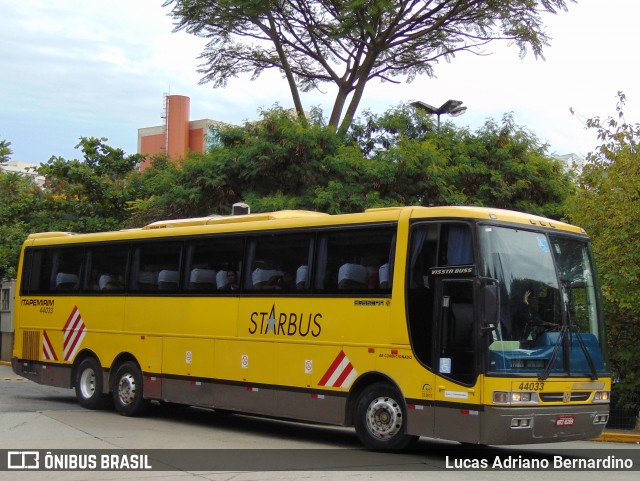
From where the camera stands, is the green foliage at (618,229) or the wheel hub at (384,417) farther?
the green foliage at (618,229)

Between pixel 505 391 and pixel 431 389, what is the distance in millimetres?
1031

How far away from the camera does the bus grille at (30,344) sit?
19141 mm

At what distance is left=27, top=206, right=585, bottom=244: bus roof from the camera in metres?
11.8

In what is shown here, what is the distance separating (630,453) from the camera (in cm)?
1338

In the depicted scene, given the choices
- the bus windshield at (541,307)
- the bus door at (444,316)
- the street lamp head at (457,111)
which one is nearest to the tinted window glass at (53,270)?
the bus door at (444,316)

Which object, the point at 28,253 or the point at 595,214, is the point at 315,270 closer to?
the point at 595,214

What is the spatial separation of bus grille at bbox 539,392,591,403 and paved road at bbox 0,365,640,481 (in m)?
0.93

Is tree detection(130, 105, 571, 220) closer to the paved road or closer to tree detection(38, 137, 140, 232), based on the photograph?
tree detection(38, 137, 140, 232)

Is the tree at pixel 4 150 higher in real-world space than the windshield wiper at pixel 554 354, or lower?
higher

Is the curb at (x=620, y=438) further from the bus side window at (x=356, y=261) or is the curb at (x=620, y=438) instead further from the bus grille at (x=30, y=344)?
the bus grille at (x=30, y=344)

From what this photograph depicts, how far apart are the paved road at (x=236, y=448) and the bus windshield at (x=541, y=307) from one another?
1.41 m

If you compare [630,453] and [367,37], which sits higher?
[367,37]

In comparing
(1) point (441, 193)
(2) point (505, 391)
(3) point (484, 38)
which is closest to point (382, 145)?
(1) point (441, 193)

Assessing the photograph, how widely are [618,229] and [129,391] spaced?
972 cm
